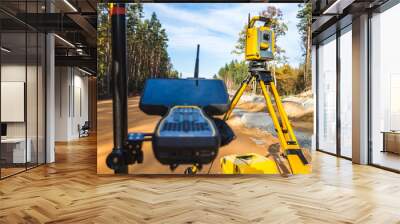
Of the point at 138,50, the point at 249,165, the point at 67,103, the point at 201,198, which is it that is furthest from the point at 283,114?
the point at 67,103

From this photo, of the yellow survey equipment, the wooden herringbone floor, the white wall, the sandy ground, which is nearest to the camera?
the wooden herringbone floor

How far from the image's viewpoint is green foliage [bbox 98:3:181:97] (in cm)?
609

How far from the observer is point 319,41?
996 centimetres

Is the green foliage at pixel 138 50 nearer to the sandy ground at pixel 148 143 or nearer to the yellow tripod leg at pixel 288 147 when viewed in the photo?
the sandy ground at pixel 148 143

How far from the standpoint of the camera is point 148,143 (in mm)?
6016

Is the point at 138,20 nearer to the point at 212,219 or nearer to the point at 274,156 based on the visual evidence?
the point at 274,156

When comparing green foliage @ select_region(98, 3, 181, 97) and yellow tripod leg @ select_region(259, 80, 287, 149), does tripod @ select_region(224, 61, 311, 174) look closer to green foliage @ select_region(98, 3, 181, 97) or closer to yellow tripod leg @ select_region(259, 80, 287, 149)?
yellow tripod leg @ select_region(259, 80, 287, 149)

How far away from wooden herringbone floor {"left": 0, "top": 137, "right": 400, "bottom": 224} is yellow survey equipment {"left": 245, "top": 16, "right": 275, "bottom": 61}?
1.94 m

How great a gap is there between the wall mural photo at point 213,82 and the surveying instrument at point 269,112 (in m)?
0.02

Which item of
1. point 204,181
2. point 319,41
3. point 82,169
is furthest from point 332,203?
Answer: point 319,41

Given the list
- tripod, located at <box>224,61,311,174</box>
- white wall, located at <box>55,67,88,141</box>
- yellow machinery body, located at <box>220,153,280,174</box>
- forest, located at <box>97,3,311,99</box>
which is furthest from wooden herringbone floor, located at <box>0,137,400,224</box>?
white wall, located at <box>55,67,88,141</box>

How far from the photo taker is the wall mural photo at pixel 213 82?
6.07 m

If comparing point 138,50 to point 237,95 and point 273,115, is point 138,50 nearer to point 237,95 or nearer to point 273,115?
point 237,95

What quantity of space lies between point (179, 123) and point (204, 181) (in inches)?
38.7
